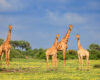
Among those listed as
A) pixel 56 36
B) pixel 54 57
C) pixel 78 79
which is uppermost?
pixel 56 36

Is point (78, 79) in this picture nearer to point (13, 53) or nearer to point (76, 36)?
point (76, 36)

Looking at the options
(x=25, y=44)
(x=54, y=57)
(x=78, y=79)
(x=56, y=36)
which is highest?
(x=25, y=44)

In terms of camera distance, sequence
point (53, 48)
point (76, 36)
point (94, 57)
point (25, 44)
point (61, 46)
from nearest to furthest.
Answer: point (53, 48), point (76, 36), point (61, 46), point (94, 57), point (25, 44)

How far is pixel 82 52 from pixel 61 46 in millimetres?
2920

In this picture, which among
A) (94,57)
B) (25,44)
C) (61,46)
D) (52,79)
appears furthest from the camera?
(25,44)

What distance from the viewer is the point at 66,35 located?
18.3 m

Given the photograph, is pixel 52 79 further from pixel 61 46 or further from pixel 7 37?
pixel 7 37

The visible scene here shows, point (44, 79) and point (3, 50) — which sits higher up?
point (3, 50)

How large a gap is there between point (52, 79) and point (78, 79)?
1002 mm

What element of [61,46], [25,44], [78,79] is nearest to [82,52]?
[61,46]

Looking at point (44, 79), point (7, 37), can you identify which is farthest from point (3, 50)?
point (44, 79)

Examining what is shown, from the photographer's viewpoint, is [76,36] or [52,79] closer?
[52,79]

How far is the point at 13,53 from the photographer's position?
34.2 meters

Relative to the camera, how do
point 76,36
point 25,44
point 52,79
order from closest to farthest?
1. point 52,79
2. point 76,36
3. point 25,44
